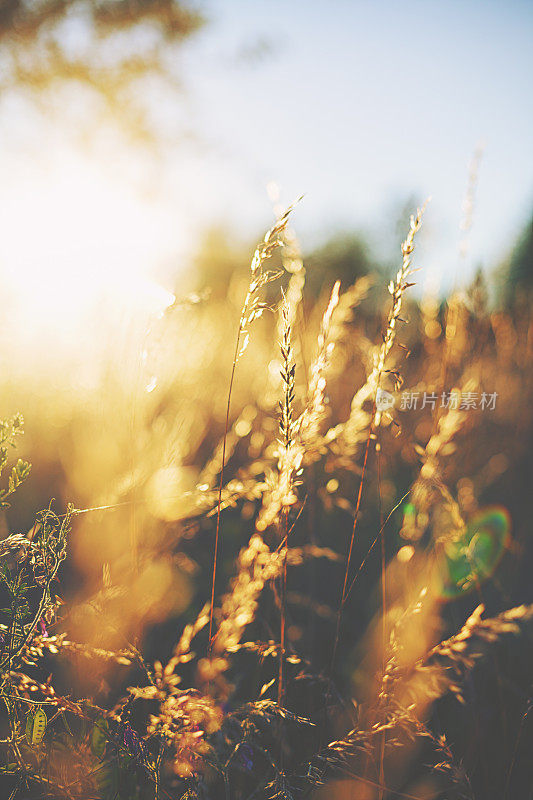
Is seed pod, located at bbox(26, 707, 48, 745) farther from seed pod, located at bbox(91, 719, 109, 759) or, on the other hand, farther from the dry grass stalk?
the dry grass stalk

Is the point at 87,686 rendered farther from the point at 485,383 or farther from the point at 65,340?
the point at 485,383

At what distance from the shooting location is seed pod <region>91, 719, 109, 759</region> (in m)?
0.78

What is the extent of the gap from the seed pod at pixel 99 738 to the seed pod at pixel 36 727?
0.08m

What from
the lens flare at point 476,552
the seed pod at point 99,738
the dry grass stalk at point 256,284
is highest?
the dry grass stalk at point 256,284

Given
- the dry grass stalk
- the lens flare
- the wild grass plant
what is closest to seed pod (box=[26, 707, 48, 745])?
the wild grass plant

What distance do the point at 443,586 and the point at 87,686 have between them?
103 centimetres

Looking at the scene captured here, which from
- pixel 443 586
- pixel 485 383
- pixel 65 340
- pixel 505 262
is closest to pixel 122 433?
pixel 65 340

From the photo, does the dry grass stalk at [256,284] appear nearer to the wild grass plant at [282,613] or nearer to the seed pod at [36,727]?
the wild grass plant at [282,613]

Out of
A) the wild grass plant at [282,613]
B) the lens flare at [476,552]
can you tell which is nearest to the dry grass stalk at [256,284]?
the wild grass plant at [282,613]

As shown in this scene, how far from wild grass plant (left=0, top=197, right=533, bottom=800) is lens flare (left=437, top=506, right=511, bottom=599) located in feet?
0.04

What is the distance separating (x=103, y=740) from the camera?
0.79 metres

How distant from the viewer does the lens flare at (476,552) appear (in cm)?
131

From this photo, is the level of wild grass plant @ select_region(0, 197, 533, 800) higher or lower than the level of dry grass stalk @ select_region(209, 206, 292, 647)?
lower

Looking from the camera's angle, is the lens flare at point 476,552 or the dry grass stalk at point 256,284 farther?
the lens flare at point 476,552
